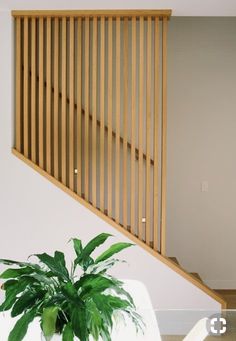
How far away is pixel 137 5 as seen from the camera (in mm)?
4289

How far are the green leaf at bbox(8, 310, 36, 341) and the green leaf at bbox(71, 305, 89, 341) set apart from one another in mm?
129

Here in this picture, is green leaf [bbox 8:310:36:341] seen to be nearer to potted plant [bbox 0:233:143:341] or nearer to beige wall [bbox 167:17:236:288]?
potted plant [bbox 0:233:143:341]

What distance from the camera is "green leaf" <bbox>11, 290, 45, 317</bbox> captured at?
5.29ft

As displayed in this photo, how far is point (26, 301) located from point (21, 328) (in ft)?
0.30

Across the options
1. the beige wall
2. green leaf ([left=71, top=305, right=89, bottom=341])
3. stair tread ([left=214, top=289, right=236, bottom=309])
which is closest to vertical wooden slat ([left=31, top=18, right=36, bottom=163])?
the beige wall

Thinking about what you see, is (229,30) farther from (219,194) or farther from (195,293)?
(195,293)

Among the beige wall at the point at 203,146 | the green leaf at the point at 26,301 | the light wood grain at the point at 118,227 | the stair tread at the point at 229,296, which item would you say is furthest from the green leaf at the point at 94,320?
the beige wall at the point at 203,146

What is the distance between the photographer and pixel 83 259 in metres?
1.80

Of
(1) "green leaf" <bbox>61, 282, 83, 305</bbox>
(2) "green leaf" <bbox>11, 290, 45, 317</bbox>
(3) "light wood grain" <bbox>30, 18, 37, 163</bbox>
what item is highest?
(3) "light wood grain" <bbox>30, 18, 37, 163</bbox>

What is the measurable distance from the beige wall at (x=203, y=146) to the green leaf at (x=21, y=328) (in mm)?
4182

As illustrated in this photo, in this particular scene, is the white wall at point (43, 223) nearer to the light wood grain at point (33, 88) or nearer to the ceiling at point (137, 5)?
the light wood grain at point (33, 88)

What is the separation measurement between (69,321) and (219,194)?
4306 mm

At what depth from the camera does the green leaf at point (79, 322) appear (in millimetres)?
1517

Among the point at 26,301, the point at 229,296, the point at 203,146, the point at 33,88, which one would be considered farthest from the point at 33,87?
the point at 26,301
